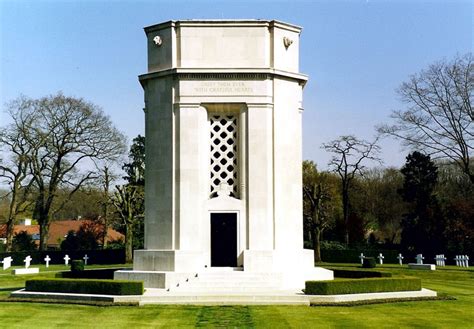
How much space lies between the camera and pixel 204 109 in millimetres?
32188

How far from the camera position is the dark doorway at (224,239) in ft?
104

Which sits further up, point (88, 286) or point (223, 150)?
point (223, 150)

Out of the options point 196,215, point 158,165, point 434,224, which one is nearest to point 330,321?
point 196,215

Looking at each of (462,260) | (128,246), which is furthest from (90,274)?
(462,260)

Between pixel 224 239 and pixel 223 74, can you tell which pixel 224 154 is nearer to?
pixel 223 74

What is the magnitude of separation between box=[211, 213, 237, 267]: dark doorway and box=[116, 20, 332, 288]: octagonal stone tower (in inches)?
1.8

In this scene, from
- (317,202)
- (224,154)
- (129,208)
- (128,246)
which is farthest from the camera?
(317,202)

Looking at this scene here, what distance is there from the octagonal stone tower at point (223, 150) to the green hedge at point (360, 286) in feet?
14.6

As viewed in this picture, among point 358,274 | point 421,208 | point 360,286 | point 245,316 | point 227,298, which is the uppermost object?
point 421,208

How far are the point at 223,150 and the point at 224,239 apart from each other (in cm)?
426

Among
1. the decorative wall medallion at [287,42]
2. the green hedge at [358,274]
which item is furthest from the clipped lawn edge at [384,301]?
the decorative wall medallion at [287,42]

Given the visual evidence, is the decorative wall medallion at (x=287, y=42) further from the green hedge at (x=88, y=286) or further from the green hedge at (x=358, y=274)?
the green hedge at (x=88, y=286)

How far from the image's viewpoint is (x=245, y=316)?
840 inches

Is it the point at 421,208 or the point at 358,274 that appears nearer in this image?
the point at 358,274
